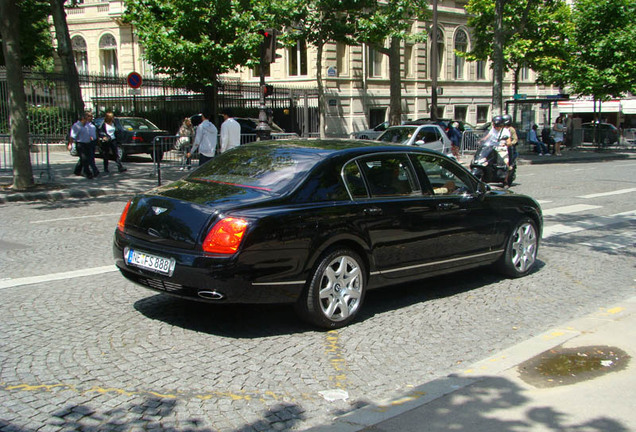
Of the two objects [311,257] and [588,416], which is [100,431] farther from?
[588,416]

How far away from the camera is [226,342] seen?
5125mm

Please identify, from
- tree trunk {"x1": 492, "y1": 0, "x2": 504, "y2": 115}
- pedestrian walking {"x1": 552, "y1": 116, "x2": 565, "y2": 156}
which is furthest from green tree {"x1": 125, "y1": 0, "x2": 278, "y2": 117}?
pedestrian walking {"x1": 552, "y1": 116, "x2": 565, "y2": 156}

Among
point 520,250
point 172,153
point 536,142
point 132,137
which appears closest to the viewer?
point 520,250

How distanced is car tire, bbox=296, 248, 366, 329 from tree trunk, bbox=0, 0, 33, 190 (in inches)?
428

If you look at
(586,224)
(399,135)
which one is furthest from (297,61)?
(586,224)

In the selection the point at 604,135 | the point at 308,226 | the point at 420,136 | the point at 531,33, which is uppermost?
the point at 531,33

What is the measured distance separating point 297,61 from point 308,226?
33.8 metres

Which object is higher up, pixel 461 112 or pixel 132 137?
pixel 461 112

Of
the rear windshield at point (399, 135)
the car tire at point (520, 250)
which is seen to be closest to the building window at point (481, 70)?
the rear windshield at point (399, 135)

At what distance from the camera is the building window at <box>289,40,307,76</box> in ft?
123

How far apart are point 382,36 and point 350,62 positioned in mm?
9643

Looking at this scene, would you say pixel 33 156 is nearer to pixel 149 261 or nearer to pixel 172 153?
pixel 172 153

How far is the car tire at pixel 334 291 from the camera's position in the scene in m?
5.29

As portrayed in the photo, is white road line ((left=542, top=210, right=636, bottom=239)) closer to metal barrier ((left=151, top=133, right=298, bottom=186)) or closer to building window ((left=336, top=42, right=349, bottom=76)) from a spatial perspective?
metal barrier ((left=151, top=133, right=298, bottom=186))
